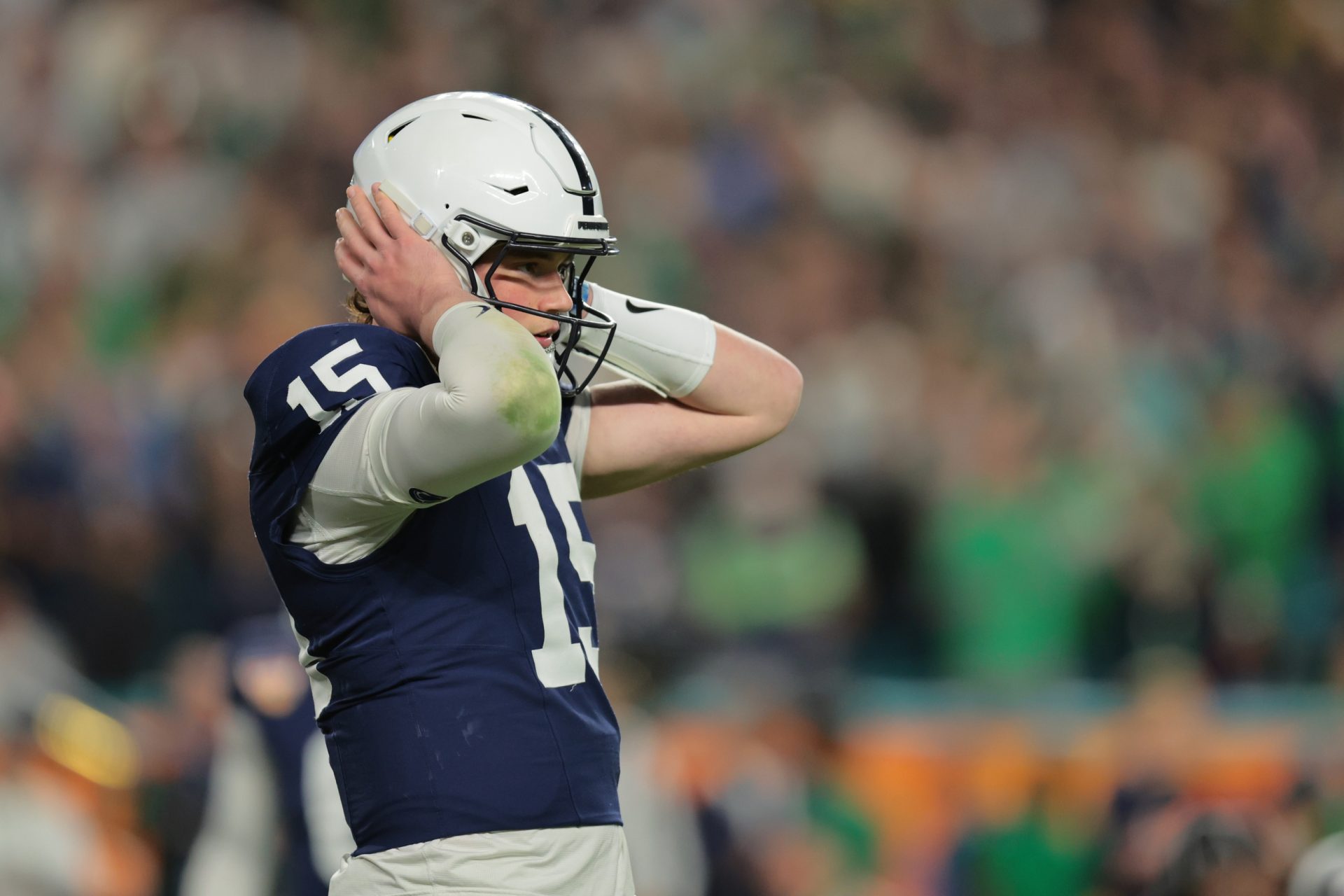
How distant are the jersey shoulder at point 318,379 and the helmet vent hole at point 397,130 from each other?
0.34 meters

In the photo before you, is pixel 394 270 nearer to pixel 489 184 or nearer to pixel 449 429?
pixel 489 184

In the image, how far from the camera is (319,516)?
2117 millimetres

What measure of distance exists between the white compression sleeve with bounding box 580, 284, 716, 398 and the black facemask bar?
4 centimetres

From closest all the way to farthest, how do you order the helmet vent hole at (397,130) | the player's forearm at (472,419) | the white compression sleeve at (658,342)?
the player's forearm at (472,419) → the helmet vent hole at (397,130) → the white compression sleeve at (658,342)

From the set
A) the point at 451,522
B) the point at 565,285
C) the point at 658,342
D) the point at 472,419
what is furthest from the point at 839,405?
the point at 472,419

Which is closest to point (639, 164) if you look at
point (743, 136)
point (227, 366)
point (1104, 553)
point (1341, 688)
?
point (743, 136)

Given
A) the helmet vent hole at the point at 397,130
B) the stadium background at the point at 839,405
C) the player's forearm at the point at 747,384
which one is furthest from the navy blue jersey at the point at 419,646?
the stadium background at the point at 839,405

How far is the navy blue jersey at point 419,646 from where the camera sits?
211cm

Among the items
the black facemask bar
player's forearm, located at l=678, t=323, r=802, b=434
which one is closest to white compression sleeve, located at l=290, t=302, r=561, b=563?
the black facemask bar

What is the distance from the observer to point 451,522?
86.4 inches

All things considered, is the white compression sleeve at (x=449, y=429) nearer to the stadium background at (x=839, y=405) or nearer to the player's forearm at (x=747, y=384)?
the player's forearm at (x=747, y=384)

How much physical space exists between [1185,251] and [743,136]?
90.9 inches

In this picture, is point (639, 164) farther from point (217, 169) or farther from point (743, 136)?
point (217, 169)

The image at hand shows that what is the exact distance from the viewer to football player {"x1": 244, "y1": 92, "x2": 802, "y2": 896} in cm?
201
